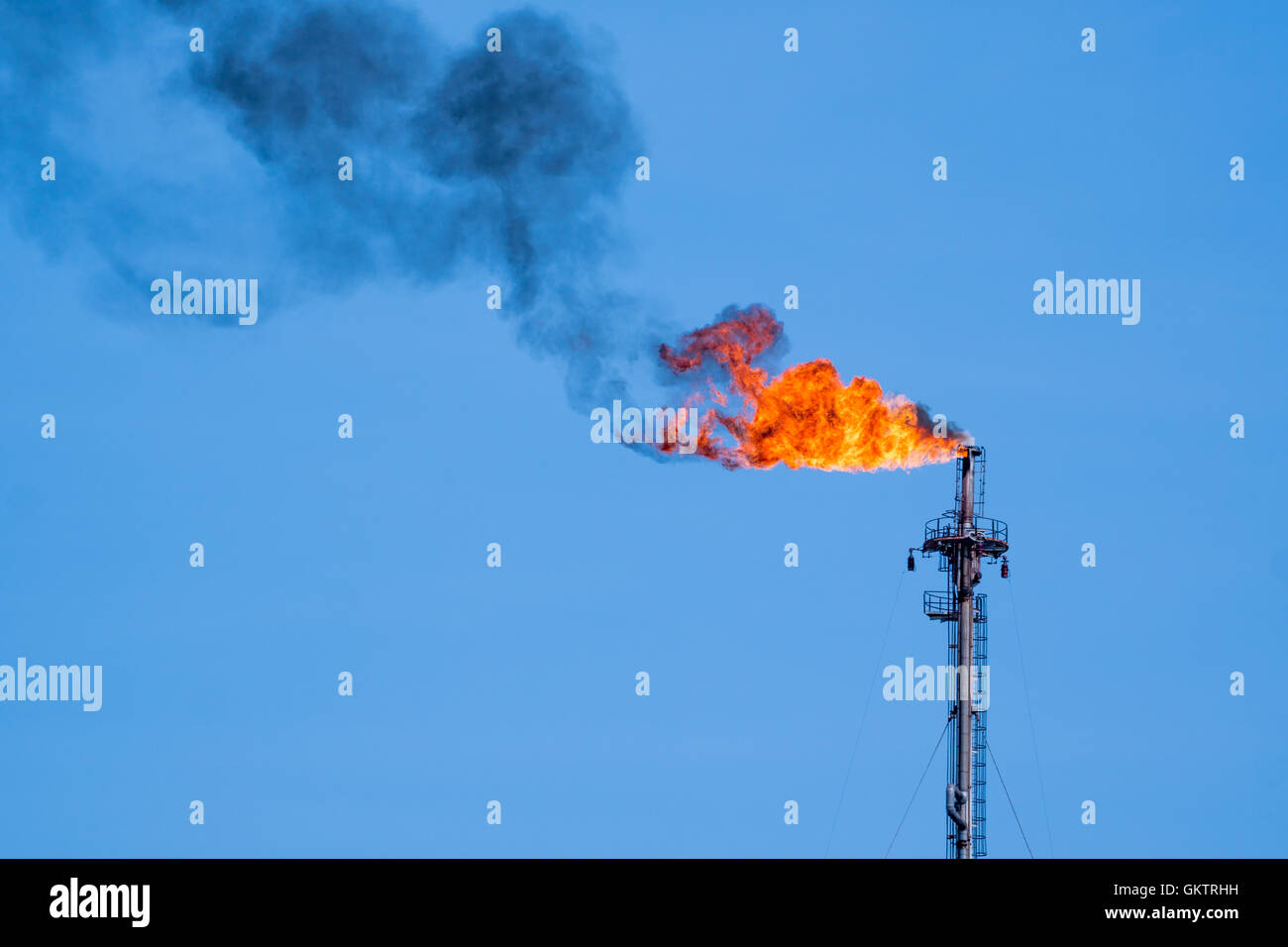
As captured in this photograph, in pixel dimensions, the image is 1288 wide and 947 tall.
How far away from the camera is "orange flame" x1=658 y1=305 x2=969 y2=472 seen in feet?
279

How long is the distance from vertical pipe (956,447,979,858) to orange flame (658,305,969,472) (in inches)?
65.8

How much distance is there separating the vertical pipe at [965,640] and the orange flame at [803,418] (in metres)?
1.67

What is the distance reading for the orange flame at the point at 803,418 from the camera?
8519 centimetres

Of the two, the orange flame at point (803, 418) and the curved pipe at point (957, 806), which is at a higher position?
the orange flame at point (803, 418)

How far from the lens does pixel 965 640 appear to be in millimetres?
84812

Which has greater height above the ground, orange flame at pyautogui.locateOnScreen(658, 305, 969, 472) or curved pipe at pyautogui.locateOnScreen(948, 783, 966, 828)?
orange flame at pyautogui.locateOnScreen(658, 305, 969, 472)

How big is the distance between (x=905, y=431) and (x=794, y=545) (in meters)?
6.04

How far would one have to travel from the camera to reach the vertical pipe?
83.1m

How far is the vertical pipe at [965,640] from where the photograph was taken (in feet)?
273

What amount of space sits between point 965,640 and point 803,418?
33.0 ft
